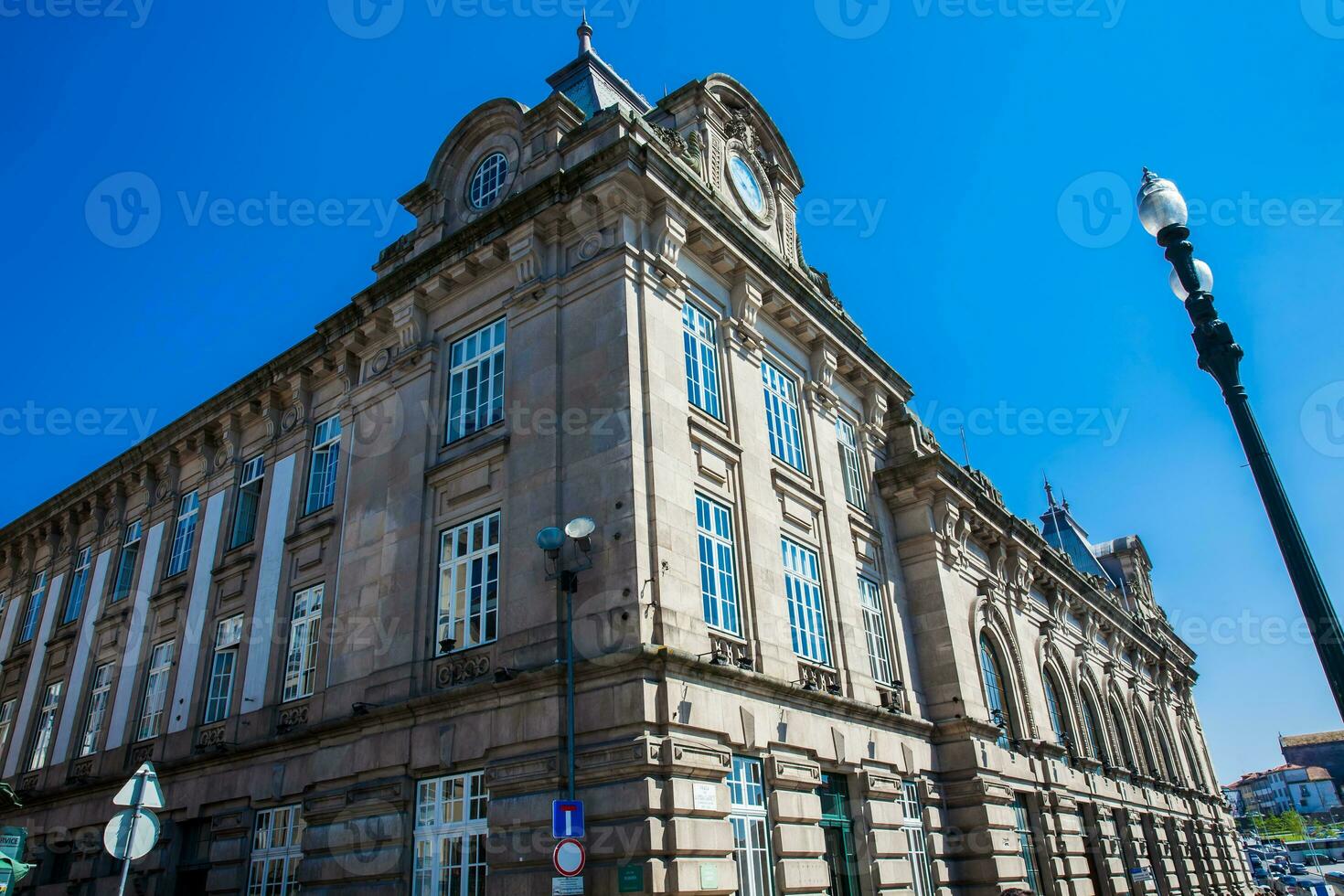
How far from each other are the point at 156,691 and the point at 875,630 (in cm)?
1833

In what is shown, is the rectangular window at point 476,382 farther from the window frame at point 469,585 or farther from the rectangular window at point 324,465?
the rectangular window at point 324,465

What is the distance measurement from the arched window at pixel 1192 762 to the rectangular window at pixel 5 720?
5287 cm

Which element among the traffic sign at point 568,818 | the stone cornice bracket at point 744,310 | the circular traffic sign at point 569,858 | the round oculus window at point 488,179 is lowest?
the circular traffic sign at point 569,858

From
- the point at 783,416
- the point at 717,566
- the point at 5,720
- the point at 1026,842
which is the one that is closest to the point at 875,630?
the point at 783,416

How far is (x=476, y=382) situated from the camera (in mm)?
18953

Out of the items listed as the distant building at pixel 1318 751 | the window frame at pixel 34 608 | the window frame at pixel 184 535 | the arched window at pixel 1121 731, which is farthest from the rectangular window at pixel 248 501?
the distant building at pixel 1318 751

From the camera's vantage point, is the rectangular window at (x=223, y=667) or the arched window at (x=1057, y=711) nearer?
the rectangular window at (x=223, y=667)

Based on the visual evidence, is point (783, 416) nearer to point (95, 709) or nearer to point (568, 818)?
point (568, 818)

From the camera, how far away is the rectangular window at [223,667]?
21.3 metres

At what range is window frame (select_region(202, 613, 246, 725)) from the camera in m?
21.2

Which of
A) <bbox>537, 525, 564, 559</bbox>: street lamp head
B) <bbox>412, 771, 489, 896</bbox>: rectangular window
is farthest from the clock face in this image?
<bbox>412, 771, 489, 896</bbox>: rectangular window

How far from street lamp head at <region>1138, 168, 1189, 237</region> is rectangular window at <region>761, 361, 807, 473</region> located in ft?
37.3

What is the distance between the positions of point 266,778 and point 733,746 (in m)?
10.4

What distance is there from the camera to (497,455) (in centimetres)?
1720
